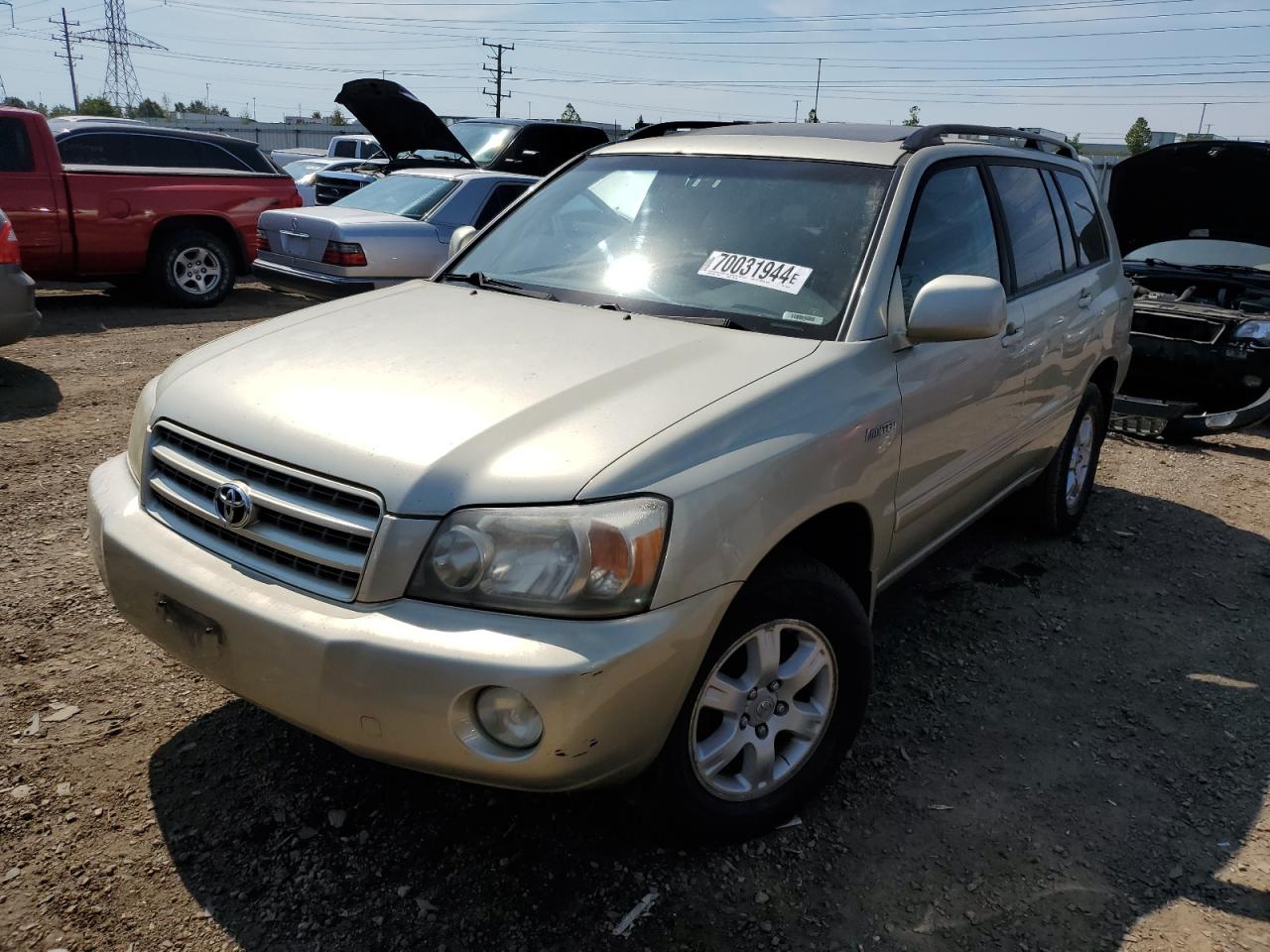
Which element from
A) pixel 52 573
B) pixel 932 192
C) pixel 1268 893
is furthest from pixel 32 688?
pixel 1268 893

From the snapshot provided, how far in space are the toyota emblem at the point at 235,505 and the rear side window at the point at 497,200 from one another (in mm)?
7854

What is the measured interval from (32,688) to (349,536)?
1685mm

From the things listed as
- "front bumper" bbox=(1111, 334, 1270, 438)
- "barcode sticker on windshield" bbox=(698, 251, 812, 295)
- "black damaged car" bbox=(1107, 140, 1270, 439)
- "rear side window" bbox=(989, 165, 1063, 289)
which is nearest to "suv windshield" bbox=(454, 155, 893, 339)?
"barcode sticker on windshield" bbox=(698, 251, 812, 295)

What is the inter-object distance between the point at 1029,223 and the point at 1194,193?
4439 mm

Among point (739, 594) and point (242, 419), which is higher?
point (242, 419)

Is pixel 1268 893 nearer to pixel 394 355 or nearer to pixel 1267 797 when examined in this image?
pixel 1267 797

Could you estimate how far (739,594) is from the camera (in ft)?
7.57

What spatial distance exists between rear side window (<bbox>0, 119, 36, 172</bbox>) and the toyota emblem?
832 cm

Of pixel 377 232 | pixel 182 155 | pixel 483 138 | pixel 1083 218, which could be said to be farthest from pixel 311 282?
pixel 1083 218

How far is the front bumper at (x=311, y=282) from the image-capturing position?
880 cm

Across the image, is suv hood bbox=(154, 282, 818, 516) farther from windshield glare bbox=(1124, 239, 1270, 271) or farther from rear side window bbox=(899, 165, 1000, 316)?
windshield glare bbox=(1124, 239, 1270, 271)

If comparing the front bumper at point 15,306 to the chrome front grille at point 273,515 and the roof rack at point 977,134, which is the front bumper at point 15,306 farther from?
the roof rack at point 977,134

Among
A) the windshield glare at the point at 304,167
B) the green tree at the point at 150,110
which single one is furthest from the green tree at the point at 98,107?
the windshield glare at the point at 304,167

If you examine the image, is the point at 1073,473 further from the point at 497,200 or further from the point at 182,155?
the point at 182,155
